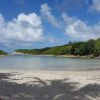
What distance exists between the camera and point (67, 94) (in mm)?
15469

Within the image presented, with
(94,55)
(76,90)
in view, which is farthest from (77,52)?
(76,90)

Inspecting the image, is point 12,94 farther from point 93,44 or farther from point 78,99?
point 93,44

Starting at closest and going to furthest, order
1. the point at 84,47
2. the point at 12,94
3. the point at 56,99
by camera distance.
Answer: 1. the point at 56,99
2. the point at 12,94
3. the point at 84,47

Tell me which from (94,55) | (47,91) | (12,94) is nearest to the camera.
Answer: (12,94)

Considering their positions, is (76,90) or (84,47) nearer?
(76,90)

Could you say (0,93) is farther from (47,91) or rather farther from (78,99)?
(78,99)

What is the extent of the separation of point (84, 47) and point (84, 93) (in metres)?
166

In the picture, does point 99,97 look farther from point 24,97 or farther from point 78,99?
point 24,97

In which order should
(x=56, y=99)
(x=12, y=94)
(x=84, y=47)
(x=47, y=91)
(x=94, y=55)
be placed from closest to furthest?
1. (x=56, y=99)
2. (x=12, y=94)
3. (x=47, y=91)
4. (x=94, y=55)
5. (x=84, y=47)

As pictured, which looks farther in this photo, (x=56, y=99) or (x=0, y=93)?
(x=0, y=93)

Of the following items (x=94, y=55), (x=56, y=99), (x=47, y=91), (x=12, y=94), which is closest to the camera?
(x=56, y=99)

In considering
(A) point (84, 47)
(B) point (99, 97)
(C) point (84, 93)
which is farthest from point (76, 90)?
(A) point (84, 47)

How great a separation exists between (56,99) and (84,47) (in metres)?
168

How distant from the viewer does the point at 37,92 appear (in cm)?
1598
